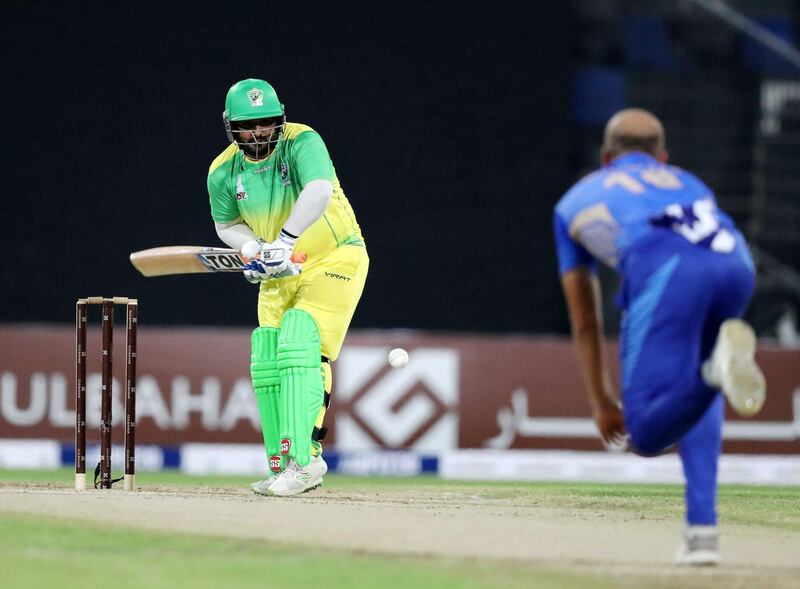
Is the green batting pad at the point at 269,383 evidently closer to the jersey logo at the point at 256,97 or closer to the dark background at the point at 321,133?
the jersey logo at the point at 256,97

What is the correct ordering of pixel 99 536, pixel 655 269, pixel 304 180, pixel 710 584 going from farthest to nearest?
1. pixel 304 180
2. pixel 99 536
3. pixel 655 269
4. pixel 710 584

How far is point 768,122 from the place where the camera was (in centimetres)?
1127

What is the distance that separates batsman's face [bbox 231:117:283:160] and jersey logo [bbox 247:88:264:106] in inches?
2.6

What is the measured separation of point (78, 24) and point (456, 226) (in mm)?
2810

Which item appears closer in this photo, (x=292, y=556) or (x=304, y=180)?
(x=292, y=556)

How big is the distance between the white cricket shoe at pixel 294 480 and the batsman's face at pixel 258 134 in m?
1.18

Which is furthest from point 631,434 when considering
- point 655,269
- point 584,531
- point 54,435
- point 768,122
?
point 768,122

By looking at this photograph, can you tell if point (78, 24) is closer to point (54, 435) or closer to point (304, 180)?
point (54, 435)

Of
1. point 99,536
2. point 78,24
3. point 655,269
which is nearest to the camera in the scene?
point 655,269

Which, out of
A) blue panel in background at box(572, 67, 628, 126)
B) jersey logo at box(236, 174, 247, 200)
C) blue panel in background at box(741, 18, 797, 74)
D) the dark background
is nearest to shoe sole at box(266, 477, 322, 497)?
jersey logo at box(236, 174, 247, 200)

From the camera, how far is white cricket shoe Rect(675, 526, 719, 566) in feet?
12.3

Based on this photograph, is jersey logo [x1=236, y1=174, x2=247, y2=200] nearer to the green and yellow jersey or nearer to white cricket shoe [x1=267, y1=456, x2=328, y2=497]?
the green and yellow jersey

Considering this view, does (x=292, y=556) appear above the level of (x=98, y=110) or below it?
below

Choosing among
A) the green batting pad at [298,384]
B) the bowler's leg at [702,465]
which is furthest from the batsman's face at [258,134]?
the bowler's leg at [702,465]
